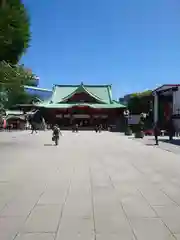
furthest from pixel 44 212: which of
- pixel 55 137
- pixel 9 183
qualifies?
pixel 55 137

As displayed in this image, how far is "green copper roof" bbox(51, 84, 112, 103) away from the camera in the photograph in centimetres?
6681

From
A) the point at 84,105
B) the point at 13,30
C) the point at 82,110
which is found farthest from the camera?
the point at 82,110

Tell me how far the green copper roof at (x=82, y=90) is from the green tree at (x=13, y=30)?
41.7m

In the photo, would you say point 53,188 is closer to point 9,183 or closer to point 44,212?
point 9,183

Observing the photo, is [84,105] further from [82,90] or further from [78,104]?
[82,90]

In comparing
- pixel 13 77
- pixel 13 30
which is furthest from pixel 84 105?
pixel 13 30

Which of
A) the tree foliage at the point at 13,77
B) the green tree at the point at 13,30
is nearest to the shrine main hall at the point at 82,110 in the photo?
the tree foliage at the point at 13,77

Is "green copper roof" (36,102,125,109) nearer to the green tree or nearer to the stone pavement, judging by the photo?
the green tree

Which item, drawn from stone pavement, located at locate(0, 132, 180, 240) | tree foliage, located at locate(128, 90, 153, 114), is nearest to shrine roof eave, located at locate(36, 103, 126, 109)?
tree foliage, located at locate(128, 90, 153, 114)

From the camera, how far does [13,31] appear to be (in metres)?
21.0

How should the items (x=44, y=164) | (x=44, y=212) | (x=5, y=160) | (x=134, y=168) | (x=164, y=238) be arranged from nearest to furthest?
(x=164, y=238) → (x=44, y=212) → (x=134, y=168) → (x=44, y=164) → (x=5, y=160)

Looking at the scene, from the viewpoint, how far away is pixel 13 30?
20.9 metres

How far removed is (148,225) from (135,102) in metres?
68.3

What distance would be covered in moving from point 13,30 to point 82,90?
148 feet
